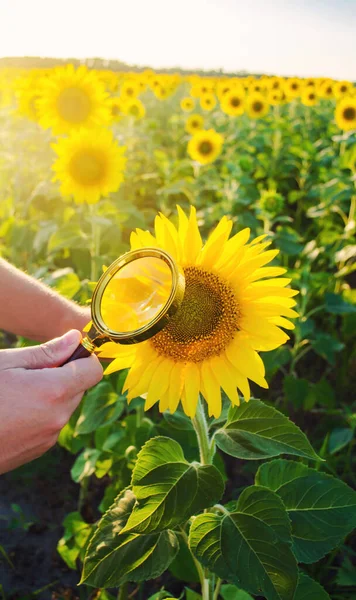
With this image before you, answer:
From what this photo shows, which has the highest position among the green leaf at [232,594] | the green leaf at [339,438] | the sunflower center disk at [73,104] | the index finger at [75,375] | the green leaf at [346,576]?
the sunflower center disk at [73,104]

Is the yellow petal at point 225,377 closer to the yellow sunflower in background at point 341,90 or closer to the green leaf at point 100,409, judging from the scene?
the green leaf at point 100,409

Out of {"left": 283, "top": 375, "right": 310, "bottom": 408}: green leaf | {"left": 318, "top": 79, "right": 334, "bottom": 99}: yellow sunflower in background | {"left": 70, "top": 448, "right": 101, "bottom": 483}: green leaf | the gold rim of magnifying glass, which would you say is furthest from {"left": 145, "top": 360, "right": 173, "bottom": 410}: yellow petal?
{"left": 318, "top": 79, "right": 334, "bottom": 99}: yellow sunflower in background

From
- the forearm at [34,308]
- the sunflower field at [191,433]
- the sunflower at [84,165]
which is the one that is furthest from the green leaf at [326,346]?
the forearm at [34,308]

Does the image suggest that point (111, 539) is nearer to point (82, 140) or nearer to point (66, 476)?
point (66, 476)

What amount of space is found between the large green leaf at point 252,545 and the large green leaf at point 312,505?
17 centimetres

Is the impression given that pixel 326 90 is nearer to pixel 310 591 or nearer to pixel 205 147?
pixel 205 147

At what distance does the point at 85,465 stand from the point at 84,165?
65.3 inches

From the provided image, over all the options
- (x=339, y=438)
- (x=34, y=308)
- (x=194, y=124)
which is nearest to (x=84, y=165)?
(x=34, y=308)

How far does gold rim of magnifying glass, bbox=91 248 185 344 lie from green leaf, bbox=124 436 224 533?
270mm

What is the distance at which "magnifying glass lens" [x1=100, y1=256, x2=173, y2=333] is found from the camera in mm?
1170

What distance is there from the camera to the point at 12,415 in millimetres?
1121

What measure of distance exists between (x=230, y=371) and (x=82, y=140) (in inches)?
89.2

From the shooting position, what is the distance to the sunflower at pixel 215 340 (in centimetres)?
114

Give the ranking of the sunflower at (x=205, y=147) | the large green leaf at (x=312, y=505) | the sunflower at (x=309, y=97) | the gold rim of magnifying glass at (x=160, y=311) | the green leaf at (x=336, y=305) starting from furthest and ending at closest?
1. the sunflower at (x=309, y=97)
2. the sunflower at (x=205, y=147)
3. the green leaf at (x=336, y=305)
4. the large green leaf at (x=312, y=505)
5. the gold rim of magnifying glass at (x=160, y=311)
